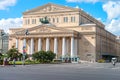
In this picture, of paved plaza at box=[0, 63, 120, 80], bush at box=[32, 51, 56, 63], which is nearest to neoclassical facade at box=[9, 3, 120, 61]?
bush at box=[32, 51, 56, 63]

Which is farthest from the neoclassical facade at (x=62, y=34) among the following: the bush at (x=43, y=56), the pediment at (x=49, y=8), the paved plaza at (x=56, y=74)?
the paved plaza at (x=56, y=74)

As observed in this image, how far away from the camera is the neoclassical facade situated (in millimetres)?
110125

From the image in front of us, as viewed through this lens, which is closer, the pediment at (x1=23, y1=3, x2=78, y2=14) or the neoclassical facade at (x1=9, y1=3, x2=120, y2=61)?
the neoclassical facade at (x1=9, y1=3, x2=120, y2=61)

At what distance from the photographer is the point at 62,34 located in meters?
109

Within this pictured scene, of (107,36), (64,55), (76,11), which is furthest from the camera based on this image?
(107,36)

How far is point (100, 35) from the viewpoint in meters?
118

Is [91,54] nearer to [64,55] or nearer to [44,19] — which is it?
[64,55]

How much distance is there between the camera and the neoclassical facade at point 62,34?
110125 millimetres

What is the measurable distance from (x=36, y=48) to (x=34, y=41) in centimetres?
331

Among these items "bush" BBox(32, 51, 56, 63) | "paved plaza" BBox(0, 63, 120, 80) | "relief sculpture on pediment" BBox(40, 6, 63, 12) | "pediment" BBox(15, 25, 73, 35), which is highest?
"relief sculpture on pediment" BBox(40, 6, 63, 12)

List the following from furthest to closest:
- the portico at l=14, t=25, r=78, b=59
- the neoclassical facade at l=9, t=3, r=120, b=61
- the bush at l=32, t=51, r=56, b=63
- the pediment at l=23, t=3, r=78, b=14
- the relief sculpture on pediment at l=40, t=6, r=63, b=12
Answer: the relief sculpture on pediment at l=40, t=6, r=63, b=12, the pediment at l=23, t=3, r=78, b=14, the neoclassical facade at l=9, t=3, r=120, b=61, the portico at l=14, t=25, r=78, b=59, the bush at l=32, t=51, r=56, b=63

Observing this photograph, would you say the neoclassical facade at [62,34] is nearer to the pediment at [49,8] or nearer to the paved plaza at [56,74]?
the pediment at [49,8]

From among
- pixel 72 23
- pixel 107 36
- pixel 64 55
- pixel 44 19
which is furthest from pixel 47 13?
pixel 107 36

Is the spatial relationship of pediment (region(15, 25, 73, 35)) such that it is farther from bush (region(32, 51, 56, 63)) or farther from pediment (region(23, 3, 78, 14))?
bush (region(32, 51, 56, 63))
